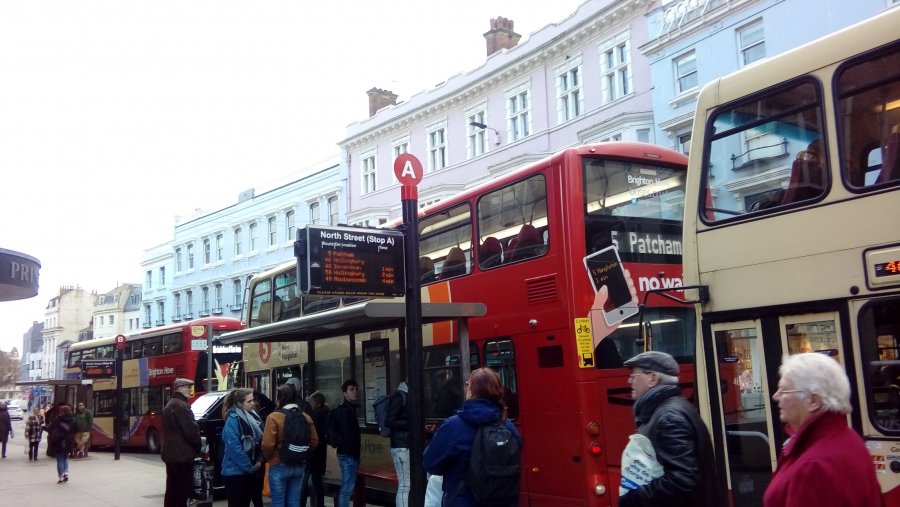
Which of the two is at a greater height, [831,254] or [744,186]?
[744,186]

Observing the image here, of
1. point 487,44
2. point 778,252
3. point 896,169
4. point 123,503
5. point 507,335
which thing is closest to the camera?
point 896,169

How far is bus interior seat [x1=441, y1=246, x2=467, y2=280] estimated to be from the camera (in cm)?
1069

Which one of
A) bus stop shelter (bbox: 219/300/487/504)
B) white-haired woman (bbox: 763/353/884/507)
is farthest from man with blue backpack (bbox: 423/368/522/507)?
white-haired woman (bbox: 763/353/884/507)

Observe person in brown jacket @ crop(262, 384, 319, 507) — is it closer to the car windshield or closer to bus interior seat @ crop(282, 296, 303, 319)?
the car windshield

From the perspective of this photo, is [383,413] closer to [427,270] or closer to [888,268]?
[427,270]

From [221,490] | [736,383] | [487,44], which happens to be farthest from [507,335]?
[487,44]

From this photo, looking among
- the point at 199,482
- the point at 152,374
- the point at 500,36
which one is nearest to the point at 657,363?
the point at 199,482

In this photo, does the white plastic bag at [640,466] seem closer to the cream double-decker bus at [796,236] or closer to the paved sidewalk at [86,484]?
the cream double-decker bus at [796,236]

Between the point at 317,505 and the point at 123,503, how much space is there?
4.32m

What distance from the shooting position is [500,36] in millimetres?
33719

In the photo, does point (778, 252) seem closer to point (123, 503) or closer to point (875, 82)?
point (875, 82)

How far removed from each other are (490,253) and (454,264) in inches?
31.0

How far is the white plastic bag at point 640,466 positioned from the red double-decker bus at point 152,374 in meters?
22.0

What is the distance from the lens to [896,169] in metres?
5.39
